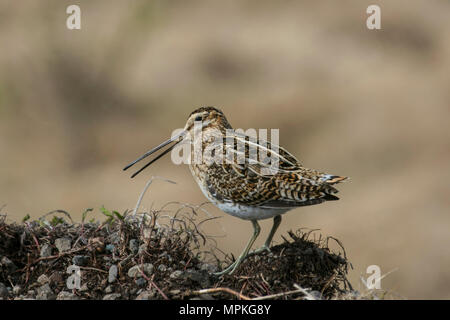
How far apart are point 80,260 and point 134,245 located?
0.19 meters

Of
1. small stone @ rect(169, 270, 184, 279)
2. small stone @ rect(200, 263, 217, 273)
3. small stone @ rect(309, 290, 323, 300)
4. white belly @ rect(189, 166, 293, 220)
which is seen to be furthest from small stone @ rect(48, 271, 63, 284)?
small stone @ rect(309, 290, 323, 300)

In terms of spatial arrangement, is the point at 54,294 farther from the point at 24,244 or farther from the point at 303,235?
the point at 303,235

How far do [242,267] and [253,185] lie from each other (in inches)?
13.1

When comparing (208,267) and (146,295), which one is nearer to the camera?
(146,295)

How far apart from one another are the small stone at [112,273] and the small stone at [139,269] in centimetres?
5

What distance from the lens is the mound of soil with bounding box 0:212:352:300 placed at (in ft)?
6.31

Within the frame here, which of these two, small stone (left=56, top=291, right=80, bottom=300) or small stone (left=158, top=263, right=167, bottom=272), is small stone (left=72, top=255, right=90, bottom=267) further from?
small stone (left=158, top=263, right=167, bottom=272)

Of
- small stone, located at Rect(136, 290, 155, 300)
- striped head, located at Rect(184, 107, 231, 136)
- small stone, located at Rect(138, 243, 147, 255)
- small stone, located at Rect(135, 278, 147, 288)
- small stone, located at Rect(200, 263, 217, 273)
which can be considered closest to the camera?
small stone, located at Rect(136, 290, 155, 300)

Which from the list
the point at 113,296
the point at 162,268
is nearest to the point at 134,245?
the point at 162,268

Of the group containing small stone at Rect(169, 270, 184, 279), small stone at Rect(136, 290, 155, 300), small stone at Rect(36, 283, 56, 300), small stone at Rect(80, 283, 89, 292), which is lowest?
small stone at Rect(36, 283, 56, 300)

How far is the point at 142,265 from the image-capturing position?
197 cm

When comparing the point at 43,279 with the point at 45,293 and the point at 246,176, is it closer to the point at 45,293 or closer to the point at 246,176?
the point at 45,293

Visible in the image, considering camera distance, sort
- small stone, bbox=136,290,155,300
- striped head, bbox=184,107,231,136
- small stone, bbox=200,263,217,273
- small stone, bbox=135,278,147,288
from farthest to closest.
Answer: striped head, bbox=184,107,231,136, small stone, bbox=200,263,217,273, small stone, bbox=135,278,147,288, small stone, bbox=136,290,155,300
